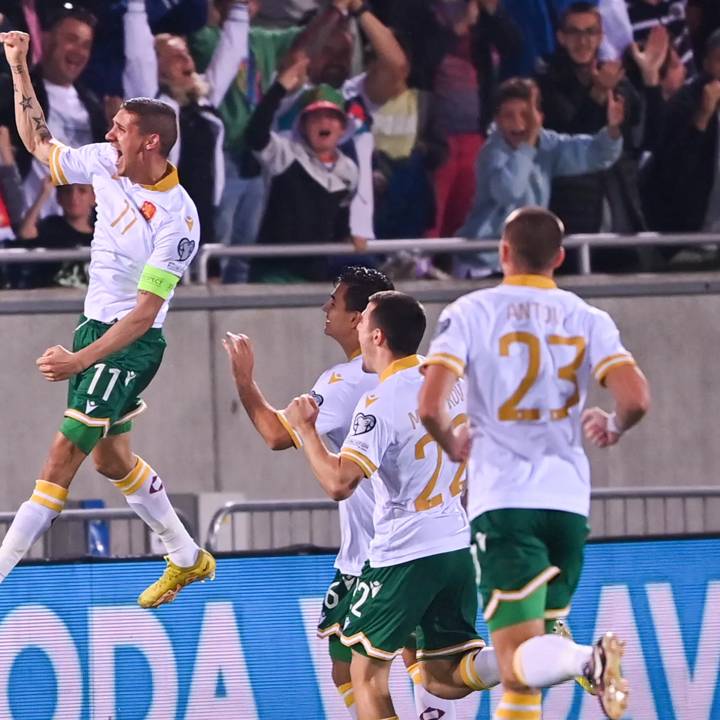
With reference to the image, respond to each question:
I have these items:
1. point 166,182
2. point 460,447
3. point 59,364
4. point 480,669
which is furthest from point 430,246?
point 460,447

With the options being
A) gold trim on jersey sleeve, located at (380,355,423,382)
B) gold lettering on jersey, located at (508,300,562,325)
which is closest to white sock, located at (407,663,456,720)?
gold trim on jersey sleeve, located at (380,355,423,382)

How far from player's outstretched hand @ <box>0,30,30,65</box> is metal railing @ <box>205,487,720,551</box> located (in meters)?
3.13

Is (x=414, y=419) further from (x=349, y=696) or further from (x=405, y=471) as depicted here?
(x=349, y=696)

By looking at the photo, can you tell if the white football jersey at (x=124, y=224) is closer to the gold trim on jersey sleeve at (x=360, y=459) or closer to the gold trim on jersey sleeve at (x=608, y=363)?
the gold trim on jersey sleeve at (x=360, y=459)

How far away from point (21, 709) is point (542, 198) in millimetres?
5571

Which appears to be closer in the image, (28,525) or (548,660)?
(548,660)

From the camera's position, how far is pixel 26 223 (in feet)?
41.4

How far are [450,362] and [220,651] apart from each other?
3.87 m

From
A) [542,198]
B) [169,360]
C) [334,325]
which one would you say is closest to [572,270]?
[542,198]

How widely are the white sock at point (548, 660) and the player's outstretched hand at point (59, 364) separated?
2826 mm

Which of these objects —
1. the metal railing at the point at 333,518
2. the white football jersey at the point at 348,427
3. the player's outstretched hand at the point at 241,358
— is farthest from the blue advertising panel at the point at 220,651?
the player's outstretched hand at the point at 241,358

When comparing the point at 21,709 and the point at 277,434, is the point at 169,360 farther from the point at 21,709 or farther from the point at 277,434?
the point at 277,434

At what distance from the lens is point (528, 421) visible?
7109 millimetres

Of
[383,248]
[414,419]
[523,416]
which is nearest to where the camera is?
[523,416]
